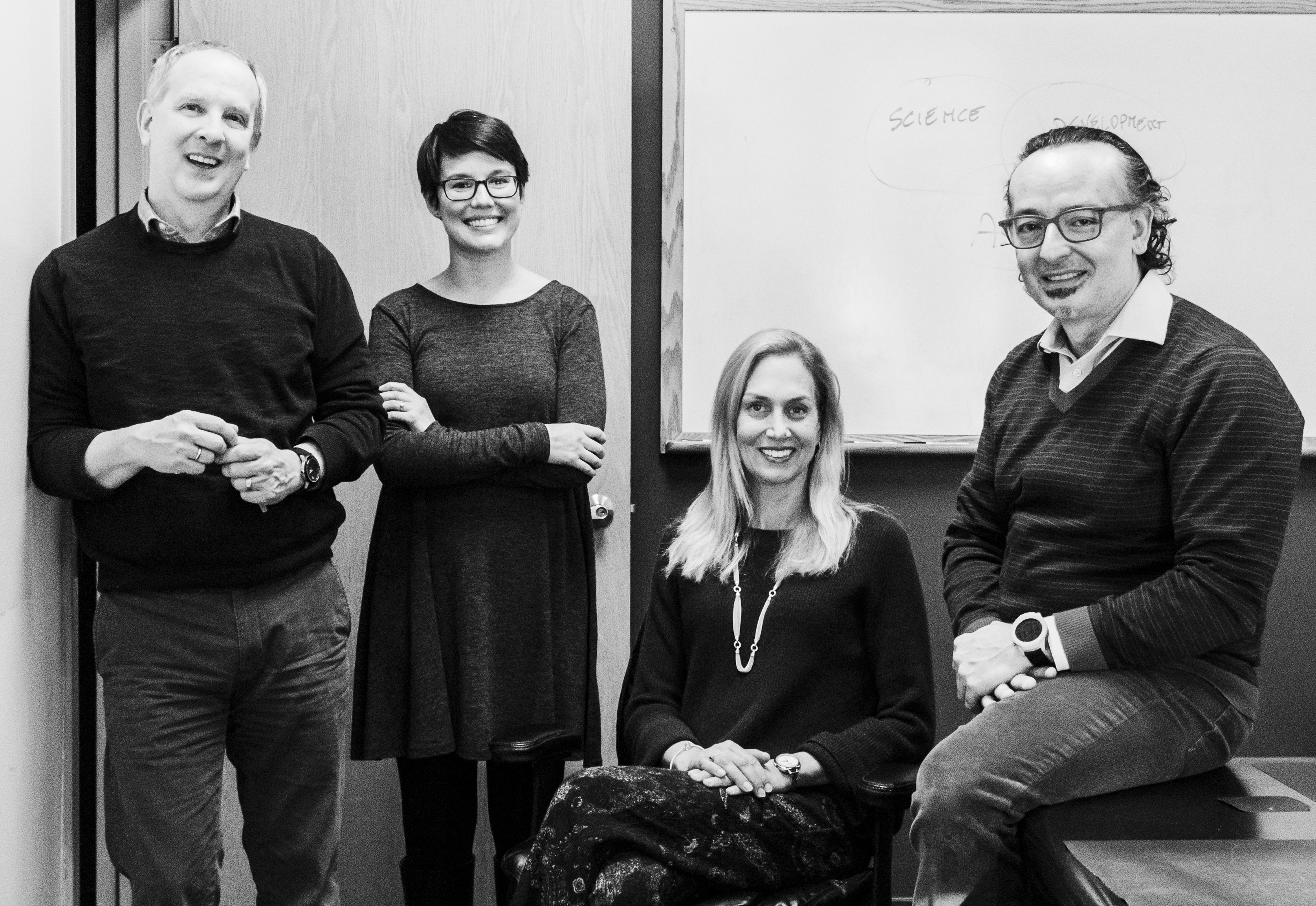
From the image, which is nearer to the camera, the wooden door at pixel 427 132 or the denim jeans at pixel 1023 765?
the denim jeans at pixel 1023 765

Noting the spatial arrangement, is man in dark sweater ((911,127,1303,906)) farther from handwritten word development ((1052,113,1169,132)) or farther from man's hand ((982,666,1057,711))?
handwritten word development ((1052,113,1169,132))

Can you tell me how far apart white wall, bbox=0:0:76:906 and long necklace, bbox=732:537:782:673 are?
105 cm

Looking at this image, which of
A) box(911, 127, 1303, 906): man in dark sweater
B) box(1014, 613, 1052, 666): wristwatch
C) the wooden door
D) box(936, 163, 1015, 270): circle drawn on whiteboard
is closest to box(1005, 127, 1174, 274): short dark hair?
box(911, 127, 1303, 906): man in dark sweater

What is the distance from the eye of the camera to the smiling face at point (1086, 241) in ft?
5.61

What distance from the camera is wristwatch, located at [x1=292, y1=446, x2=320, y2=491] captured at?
1.79 meters

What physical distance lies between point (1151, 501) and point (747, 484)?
67 centimetres

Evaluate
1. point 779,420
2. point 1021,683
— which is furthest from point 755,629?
point 1021,683

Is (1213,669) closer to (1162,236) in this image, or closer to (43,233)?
(1162,236)

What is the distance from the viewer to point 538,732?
211 cm

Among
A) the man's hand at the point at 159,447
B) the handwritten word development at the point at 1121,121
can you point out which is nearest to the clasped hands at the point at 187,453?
the man's hand at the point at 159,447

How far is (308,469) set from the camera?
1801 millimetres

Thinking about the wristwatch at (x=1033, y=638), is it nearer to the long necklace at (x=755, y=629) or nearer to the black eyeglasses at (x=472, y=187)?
the long necklace at (x=755, y=629)

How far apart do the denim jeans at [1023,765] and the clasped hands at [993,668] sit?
0.02 m

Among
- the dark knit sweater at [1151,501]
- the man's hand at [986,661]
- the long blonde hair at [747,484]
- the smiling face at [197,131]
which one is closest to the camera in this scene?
the dark knit sweater at [1151,501]
